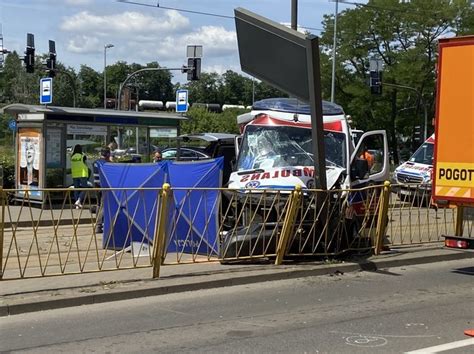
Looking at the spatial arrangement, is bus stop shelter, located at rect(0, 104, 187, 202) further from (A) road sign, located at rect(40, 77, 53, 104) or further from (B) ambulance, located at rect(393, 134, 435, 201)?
A: (B) ambulance, located at rect(393, 134, 435, 201)

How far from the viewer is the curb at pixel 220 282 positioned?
7168 mm

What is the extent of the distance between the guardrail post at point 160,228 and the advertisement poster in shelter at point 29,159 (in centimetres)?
1027

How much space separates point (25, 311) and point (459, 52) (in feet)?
23.4

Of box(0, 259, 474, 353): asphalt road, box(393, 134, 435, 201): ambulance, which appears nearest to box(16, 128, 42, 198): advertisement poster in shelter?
box(393, 134, 435, 201): ambulance

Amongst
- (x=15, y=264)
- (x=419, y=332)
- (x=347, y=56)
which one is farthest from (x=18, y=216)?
(x=347, y=56)

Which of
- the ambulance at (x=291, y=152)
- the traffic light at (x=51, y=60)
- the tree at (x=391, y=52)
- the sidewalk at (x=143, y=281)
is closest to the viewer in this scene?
the sidewalk at (x=143, y=281)

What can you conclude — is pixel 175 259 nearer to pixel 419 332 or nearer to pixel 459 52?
pixel 419 332

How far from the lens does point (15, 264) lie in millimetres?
8531

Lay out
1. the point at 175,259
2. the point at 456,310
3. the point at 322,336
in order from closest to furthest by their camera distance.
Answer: the point at 322,336
the point at 456,310
the point at 175,259

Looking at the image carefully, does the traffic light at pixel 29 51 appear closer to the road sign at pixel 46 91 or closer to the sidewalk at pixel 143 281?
the road sign at pixel 46 91

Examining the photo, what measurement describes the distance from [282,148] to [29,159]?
9268 millimetres

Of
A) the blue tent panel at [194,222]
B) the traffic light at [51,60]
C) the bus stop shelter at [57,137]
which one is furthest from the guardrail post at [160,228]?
the traffic light at [51,60]

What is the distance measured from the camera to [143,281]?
827cm

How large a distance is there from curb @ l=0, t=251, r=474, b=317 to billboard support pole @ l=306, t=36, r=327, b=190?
52.7 inches
